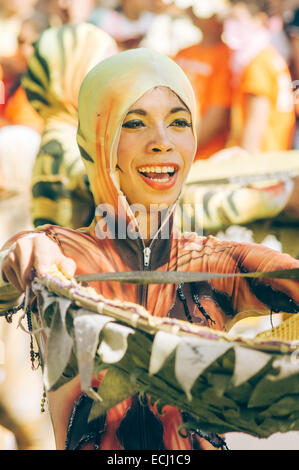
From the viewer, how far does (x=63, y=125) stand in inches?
113

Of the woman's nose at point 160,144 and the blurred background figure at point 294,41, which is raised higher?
the blurred background figure at point 294,41

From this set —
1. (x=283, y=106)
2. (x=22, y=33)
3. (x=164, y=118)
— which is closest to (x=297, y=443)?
(x=164, y=118)

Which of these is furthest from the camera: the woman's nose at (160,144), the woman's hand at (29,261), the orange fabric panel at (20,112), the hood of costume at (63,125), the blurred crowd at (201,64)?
the orange fabric panel at (20,112)

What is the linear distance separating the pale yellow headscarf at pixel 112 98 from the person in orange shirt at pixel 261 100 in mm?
2099

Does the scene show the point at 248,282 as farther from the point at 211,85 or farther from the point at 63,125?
the point at 211,85

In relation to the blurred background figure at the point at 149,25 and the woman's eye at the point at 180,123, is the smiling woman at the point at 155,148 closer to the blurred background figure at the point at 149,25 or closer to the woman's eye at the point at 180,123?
the woman's eye at the point at 180,123

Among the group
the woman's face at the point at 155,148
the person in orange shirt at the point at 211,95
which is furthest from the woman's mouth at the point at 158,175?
the person in orange shirt at the point at 211,95

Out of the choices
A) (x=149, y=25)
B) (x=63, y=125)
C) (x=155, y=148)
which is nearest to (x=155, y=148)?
(x=155, y=148)

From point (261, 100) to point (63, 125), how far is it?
1.31 meters

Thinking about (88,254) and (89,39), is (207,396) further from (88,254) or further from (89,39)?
(89,39)

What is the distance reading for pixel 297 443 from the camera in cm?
178

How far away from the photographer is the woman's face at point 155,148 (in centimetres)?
163

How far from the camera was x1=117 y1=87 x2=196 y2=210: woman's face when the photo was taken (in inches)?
64.1

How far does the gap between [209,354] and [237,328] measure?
1.69m
